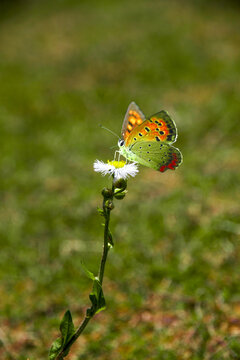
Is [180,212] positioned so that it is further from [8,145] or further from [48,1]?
[48,1]

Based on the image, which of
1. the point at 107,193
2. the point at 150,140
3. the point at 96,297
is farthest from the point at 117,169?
the point at 96,297

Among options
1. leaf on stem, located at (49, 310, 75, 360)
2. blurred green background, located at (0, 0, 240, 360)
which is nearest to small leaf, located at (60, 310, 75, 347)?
leaf on stem, located at (49, 310, 75, 360)

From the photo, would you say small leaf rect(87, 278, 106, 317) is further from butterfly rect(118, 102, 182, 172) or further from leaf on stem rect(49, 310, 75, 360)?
butterfly rect(118, 102, 182, 172)

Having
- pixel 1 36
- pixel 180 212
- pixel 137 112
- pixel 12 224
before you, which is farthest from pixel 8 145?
pixel 1 36

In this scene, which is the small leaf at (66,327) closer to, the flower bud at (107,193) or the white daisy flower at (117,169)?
the flower bud at (107,193)

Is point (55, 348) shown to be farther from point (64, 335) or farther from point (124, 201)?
point (124, 201)

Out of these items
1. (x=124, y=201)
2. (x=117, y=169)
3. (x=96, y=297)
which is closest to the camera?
(x=96, y=297)
